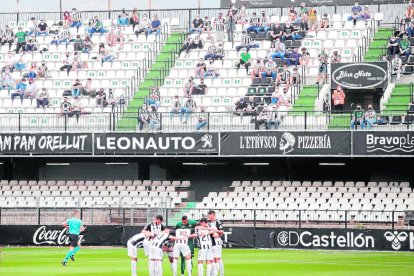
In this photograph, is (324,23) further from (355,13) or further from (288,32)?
(288,32)

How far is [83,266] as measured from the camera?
3278cm

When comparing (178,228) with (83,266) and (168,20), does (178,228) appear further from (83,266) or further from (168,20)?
(168,20)

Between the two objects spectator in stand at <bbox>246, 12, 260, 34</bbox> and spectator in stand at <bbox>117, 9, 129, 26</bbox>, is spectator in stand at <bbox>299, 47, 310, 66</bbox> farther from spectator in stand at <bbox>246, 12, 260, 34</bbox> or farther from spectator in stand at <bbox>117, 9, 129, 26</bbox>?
spectator in stand at <bbox>117, 9, 129, 26</bbox>

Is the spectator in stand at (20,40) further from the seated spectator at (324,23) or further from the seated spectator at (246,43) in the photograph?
the seated spectator at (324,23)

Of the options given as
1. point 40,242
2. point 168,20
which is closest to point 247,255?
point 40,242

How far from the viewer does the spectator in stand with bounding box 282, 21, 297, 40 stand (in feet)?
167

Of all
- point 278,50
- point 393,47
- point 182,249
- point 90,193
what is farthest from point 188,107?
point 182,249

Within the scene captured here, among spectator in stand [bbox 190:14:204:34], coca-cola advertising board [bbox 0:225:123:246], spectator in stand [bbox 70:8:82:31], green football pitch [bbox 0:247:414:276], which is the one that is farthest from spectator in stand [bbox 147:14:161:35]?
green football pitch [bbox 0:247:414:276]

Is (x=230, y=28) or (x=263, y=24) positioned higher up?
(x=263, y=24)

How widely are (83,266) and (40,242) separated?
381 inches

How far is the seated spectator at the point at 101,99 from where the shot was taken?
49.6 meters

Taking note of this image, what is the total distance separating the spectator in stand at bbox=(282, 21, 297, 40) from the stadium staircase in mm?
5693

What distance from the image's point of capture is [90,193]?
4806 centimetres

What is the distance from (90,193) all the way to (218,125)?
6.91m
